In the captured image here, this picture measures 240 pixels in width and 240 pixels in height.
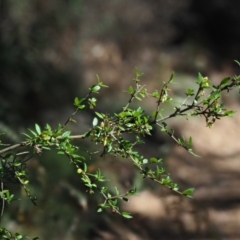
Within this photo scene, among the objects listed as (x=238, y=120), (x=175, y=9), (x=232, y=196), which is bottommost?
(x=232, y=196)

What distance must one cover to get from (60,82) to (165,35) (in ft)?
8.77

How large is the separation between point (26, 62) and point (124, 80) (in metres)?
2.94

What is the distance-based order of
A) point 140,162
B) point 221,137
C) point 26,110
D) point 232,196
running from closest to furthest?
point 140,162, point 232,196, point 26,110, point 221,137

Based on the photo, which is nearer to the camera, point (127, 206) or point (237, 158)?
point (127, 206)

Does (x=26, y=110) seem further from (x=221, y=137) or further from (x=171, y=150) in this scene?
(x=221, y=137)

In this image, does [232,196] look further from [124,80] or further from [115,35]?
[115,35]

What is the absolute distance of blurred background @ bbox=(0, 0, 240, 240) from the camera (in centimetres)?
495

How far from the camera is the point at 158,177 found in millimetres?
2436

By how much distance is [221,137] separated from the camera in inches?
336

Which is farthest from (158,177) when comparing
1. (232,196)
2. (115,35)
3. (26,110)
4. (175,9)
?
(175,9)

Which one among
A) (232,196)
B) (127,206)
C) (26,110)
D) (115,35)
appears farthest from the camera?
(115,35)

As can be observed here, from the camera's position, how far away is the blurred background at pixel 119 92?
4953mm

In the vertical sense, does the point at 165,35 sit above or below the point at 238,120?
above

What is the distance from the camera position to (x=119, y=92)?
8.95 m
